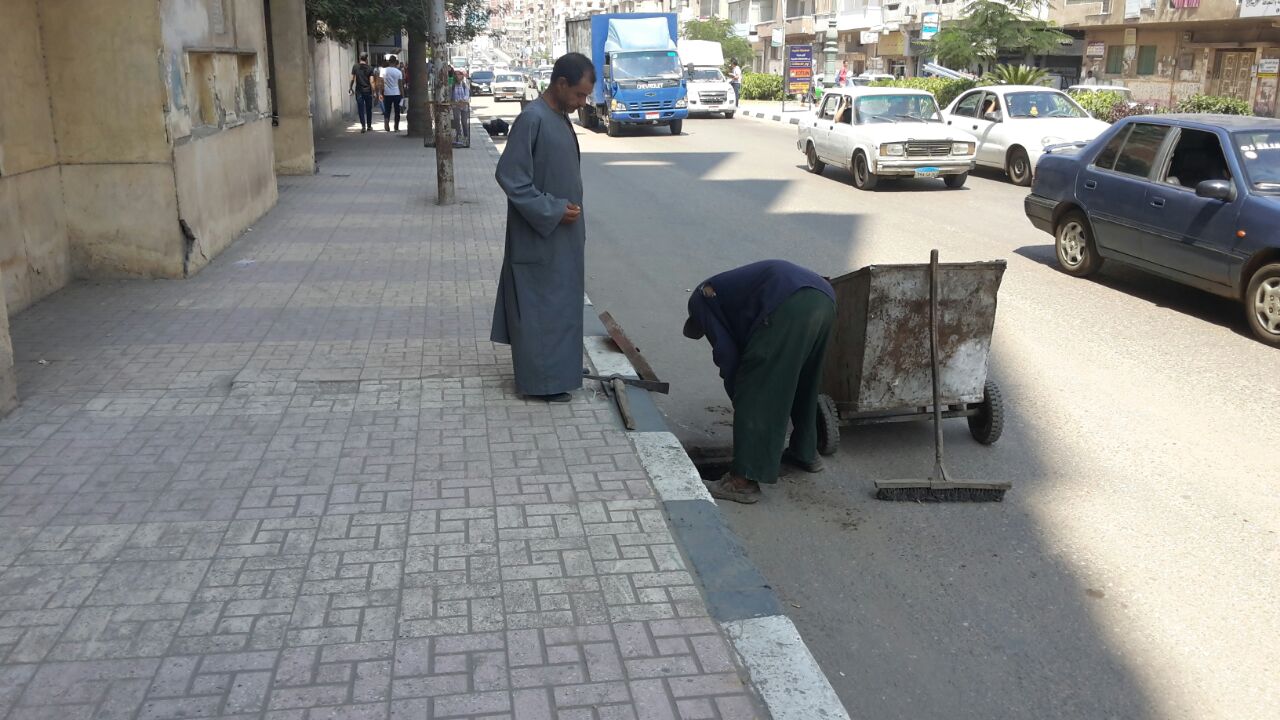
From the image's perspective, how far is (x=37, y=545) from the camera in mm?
4223

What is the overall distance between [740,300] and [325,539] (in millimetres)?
2204

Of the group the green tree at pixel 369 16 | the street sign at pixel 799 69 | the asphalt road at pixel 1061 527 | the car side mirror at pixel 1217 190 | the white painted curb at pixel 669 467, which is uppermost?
the green tree at pixel 369 16

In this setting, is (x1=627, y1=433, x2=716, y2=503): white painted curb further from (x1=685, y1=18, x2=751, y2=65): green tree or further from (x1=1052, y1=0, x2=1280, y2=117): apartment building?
(x1=685, y1=18, x2=751, y2=65): green tree

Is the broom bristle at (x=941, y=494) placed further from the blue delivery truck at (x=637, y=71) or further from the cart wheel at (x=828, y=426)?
the blue delivery truck at (x=637, y=71)

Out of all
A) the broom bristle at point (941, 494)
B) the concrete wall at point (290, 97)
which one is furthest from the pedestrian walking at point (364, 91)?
the broom bristle at point (941, 494)

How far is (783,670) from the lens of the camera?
137 inches

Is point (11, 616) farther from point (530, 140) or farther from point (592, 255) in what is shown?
point (592, 255)

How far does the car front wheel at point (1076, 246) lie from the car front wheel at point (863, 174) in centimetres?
651

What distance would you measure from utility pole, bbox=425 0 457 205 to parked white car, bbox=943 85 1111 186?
8.90 meters

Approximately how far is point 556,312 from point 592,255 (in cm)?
594

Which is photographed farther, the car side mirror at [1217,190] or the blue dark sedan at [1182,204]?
the car side mirror at [1217,190]

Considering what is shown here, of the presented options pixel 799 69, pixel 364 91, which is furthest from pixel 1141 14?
pixel 364 91

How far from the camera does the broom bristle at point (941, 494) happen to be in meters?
5.21

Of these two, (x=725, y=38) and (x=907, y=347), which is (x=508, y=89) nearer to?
(x=725, y=38)
